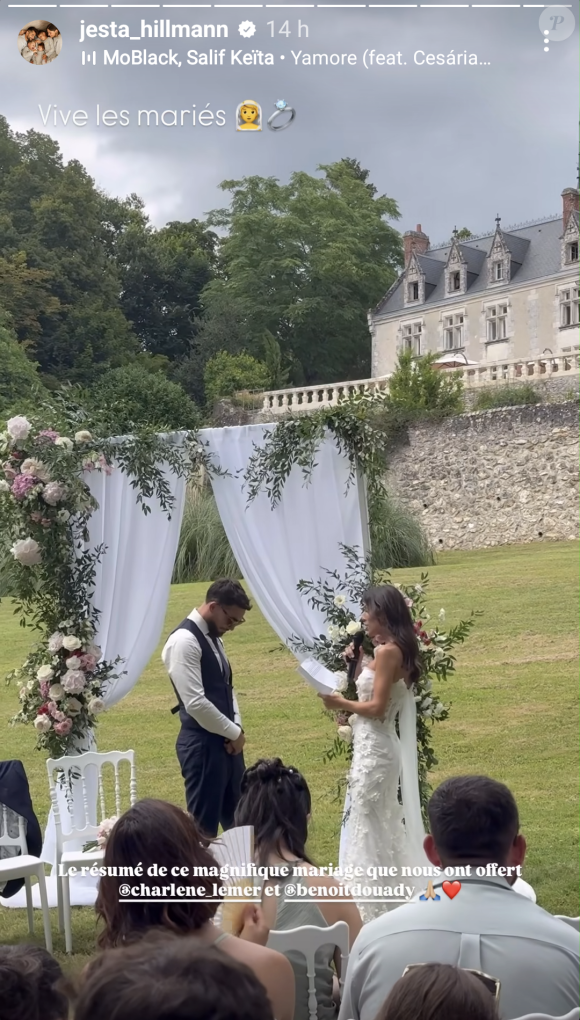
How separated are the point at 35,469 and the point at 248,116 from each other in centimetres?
239

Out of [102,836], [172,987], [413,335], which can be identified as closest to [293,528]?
[102,836]

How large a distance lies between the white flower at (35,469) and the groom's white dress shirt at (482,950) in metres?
3.93

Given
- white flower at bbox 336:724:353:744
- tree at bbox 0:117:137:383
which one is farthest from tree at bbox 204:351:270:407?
white flower at bbox 336:724:353:744

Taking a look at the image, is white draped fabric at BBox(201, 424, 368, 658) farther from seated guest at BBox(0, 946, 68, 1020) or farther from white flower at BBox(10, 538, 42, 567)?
seated guest at BBox(0, 946, 68, 1020)

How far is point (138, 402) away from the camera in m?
6.26

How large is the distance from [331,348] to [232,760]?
7.53 metres

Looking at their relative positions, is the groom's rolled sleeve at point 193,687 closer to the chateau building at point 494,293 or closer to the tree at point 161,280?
the tree at point 161,280

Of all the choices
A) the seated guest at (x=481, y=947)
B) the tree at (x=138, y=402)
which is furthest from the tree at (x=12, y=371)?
the seated guest at (x=481, y=947)

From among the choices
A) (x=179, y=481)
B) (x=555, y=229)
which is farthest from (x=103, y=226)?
(x=555, y=229)

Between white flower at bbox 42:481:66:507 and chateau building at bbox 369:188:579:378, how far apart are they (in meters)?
20.0

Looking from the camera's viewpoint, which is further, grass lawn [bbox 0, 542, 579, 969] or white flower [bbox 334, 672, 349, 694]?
grass lawn [bbox 0, 542, 579, 969]

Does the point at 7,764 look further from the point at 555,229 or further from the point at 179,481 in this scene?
the point at 555,229

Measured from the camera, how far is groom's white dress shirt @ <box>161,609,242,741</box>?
4.85 m

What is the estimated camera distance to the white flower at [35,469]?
555 centimetres
